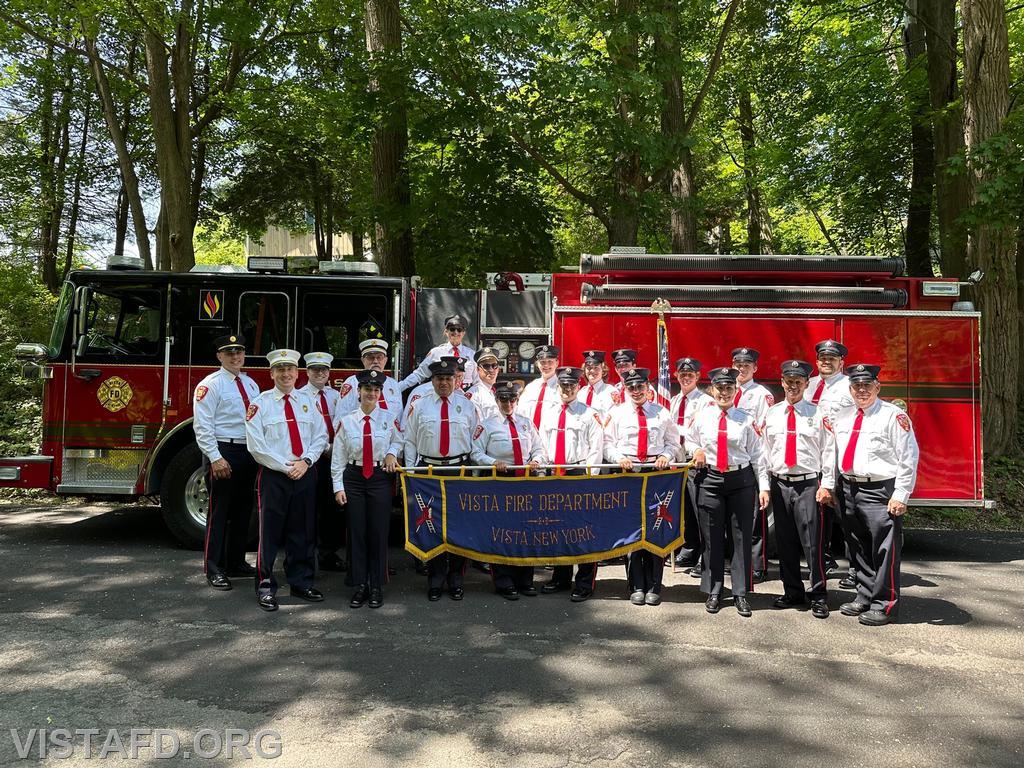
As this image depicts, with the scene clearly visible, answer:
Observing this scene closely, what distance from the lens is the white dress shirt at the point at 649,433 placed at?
262 inches

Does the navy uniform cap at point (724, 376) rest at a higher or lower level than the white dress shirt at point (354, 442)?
higher

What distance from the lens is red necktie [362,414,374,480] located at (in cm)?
612

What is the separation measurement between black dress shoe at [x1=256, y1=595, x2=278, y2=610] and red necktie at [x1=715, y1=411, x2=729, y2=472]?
3.66 meters

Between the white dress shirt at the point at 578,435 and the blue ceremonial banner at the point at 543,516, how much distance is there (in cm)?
31

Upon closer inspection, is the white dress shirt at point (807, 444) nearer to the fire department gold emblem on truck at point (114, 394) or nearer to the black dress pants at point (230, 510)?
the black dress pants at point (230, 510)

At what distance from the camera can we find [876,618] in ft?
19.2

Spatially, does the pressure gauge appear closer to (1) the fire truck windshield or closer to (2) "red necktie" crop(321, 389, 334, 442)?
(2) "red necktie" crop(321, 389, 334, 442)

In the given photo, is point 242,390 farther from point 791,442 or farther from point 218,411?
point 791,442

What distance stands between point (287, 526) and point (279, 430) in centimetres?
80

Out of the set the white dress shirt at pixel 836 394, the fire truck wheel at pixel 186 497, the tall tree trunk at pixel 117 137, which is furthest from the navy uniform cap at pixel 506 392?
the tall tree trunk at pixel 117 137

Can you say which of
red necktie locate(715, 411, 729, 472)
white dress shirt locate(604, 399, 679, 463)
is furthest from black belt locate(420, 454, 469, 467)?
red necktie locate(715, 411, 729, 472)

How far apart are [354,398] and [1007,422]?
30.7ft

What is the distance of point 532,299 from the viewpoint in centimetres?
855

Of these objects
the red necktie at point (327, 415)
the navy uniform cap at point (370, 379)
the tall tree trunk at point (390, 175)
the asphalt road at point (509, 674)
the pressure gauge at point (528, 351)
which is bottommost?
the asphalt road at point (509, 674)
